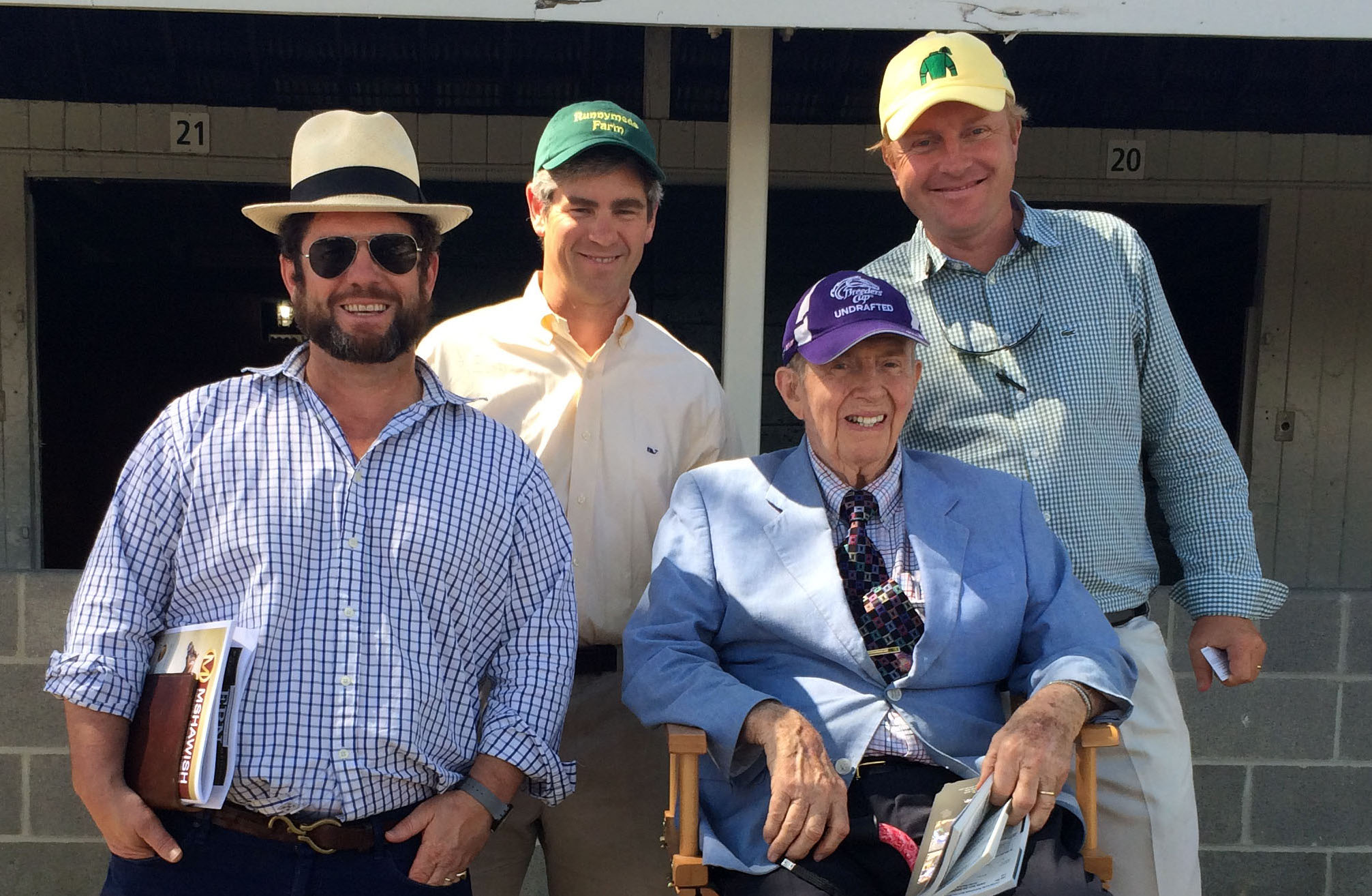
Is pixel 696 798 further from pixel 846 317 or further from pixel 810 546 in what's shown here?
pixel 846 317

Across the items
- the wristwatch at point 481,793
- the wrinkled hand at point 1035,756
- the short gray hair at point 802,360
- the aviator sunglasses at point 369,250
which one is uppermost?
the aviator sunglasses at point 369,250

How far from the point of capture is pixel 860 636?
7.47 feet

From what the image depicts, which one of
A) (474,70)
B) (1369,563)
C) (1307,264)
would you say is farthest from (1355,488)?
(474,70)

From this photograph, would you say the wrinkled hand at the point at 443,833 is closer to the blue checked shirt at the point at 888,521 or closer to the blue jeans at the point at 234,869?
the blue jeans at the point at 234,869

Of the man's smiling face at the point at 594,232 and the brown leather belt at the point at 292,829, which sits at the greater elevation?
the man's smiling face at the point at 594,232

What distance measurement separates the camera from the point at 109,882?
6.56ft

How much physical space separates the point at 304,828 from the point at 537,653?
47 centimetres

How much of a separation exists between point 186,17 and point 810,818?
421 cm

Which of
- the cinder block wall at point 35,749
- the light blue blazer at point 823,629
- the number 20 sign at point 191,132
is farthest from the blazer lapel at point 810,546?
the number 20 sign at point 191,132

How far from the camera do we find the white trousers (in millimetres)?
2443

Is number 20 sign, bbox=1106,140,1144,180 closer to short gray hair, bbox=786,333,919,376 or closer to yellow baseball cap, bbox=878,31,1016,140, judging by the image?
yellow baseball cap, bbox=878,31,1016,140

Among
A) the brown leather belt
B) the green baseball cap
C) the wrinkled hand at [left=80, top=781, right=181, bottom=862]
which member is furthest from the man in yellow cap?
the wrinkled hand at [left=80, top=781, right=181, bottom=862]

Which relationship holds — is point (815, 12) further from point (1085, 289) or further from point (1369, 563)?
point (1369, 563)

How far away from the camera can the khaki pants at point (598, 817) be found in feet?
8.55
